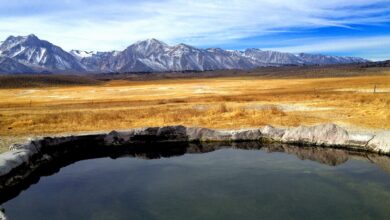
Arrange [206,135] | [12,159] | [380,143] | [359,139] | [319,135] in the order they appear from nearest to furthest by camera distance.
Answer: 1. [12,159]
2. [380,143]
3. [359,139]
4. [319,135]
5. [206,135]

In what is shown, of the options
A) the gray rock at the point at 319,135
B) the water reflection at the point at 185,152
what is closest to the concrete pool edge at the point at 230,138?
the gray rock at the point at 319,135

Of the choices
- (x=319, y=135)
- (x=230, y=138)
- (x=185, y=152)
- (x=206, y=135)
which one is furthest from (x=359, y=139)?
(x=185, y=152)

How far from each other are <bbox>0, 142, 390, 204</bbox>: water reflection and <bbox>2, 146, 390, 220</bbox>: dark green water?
13 cm

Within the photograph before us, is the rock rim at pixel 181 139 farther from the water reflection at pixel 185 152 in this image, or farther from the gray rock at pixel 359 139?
the water reflection at pixel 185 152

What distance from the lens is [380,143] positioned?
67.4 feet

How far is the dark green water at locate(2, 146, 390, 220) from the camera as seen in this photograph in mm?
13797

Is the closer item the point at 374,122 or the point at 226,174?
the point at 226,174

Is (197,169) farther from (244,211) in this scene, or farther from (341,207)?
(341,207)

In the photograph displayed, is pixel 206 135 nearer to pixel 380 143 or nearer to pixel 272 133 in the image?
pixel 272 133

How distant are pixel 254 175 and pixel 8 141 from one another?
48.3 feet

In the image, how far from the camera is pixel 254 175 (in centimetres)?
1830

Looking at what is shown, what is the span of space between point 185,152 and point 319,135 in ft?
23.6

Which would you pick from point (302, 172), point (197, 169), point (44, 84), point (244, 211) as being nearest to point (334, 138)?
point (302, 172)

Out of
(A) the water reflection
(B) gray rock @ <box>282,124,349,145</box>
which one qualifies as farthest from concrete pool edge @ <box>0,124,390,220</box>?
(A) the water reflection
